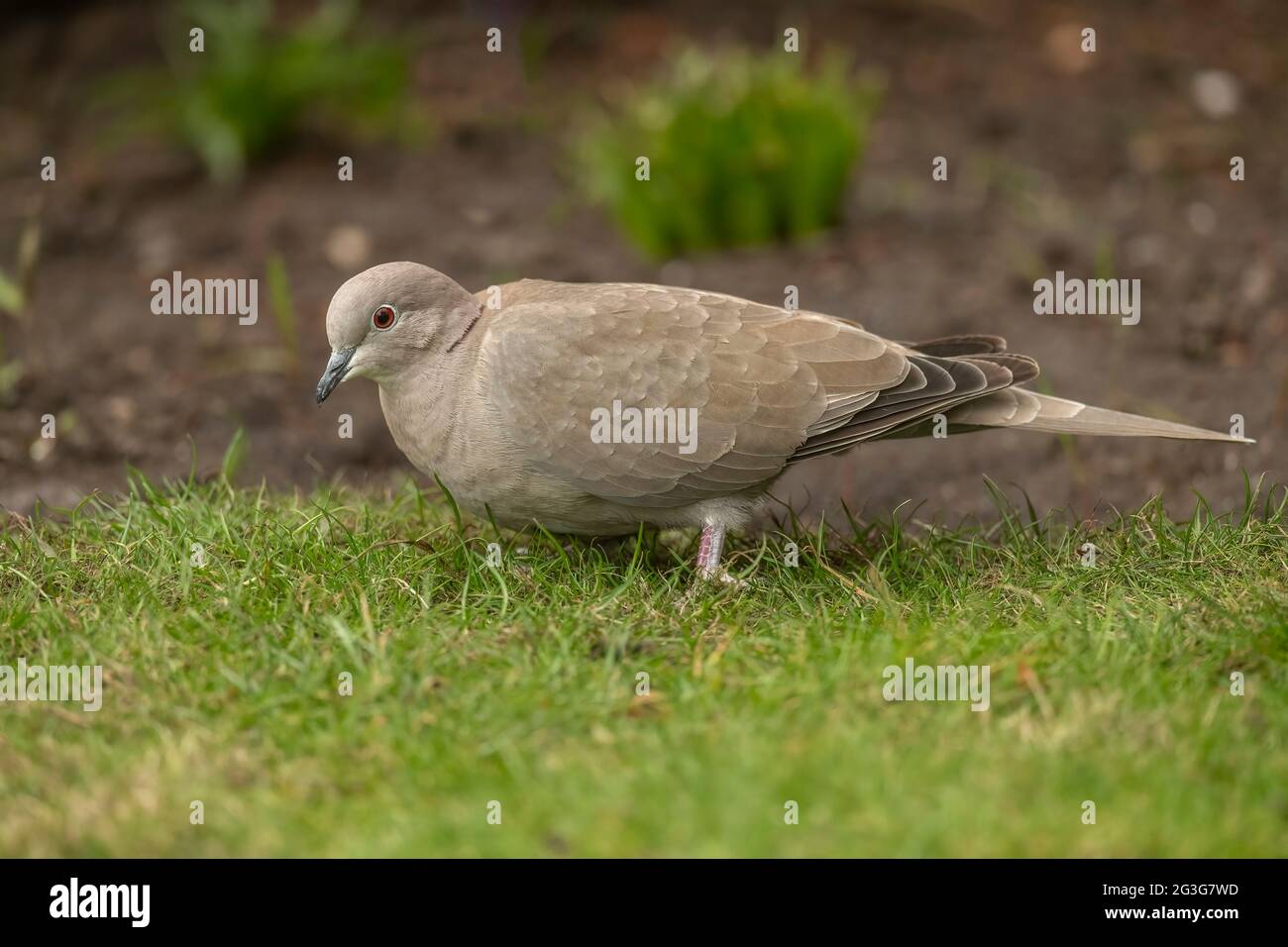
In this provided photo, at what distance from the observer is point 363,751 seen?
3.39 meters

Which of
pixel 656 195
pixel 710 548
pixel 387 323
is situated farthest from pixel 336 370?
pixel 656 195

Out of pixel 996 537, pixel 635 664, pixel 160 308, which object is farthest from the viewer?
pixel 160 308

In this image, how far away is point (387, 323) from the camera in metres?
4.39

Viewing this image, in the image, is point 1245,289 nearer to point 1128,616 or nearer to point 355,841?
point 1128,616

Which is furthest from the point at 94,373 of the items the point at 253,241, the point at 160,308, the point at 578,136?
the point at 578,136

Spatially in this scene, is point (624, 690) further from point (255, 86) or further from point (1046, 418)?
point (255, 86)

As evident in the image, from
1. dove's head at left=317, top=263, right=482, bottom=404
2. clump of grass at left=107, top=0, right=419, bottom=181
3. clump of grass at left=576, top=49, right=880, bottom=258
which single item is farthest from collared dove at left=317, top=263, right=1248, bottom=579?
clump of grass at left=107, top=0, right=419, bottom=181

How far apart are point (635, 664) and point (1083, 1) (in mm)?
7280

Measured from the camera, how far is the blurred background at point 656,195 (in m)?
5.86

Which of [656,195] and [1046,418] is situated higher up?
[656,195]

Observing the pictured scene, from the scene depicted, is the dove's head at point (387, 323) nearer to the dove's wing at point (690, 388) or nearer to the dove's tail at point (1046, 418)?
the dove's wing at point (690, 388)

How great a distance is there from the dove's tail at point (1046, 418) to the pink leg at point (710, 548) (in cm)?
84

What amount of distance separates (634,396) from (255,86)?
432 cm

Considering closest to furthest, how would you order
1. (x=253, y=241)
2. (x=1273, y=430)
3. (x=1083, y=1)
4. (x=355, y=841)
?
1. (x=355, y=841)
2. (x=1273, y=430)
3. (x=253, y=241)
4. (x=1083, y=1)
